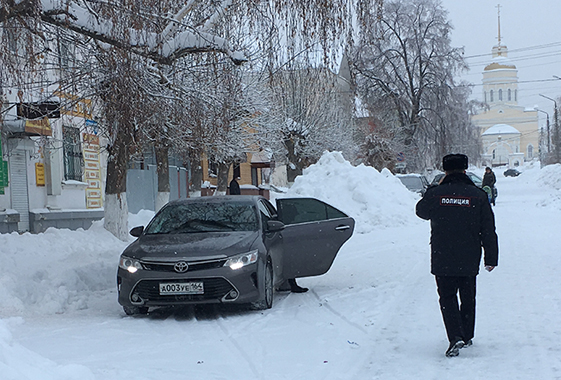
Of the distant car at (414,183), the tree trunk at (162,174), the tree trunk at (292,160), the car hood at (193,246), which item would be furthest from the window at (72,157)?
the distant car at (414,183)

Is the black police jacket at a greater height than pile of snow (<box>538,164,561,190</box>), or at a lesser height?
greater

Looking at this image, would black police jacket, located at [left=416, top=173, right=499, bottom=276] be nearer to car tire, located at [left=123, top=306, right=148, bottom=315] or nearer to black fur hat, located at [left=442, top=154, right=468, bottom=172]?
black fur hat, located at [left=442, top=154, right=468, bottom=172]

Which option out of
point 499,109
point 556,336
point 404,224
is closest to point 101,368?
point 556,336

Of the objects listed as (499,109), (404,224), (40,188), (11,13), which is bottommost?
(404,224)

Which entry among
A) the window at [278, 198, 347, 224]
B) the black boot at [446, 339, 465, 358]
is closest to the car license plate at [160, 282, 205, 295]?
the window at [278, 198, 347, 224]

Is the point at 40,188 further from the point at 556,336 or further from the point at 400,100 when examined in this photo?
the point at 400,100

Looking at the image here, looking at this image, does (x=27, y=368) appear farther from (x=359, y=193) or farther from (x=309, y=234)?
(x=359, y=193)

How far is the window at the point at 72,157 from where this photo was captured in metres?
18.0

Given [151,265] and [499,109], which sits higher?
[499,109]

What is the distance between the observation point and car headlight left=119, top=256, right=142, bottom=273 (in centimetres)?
769

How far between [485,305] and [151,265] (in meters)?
3.88

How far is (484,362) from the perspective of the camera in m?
5.34

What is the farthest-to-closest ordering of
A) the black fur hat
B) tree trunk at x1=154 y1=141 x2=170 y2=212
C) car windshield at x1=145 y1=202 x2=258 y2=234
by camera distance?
tree trunk at x1=154 y1=141 x2=170 y2=212
car windshield at x1=145 y1=202 x2=258 y2=234
the black fur hat

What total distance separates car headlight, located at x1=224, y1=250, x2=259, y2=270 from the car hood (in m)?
0.06
